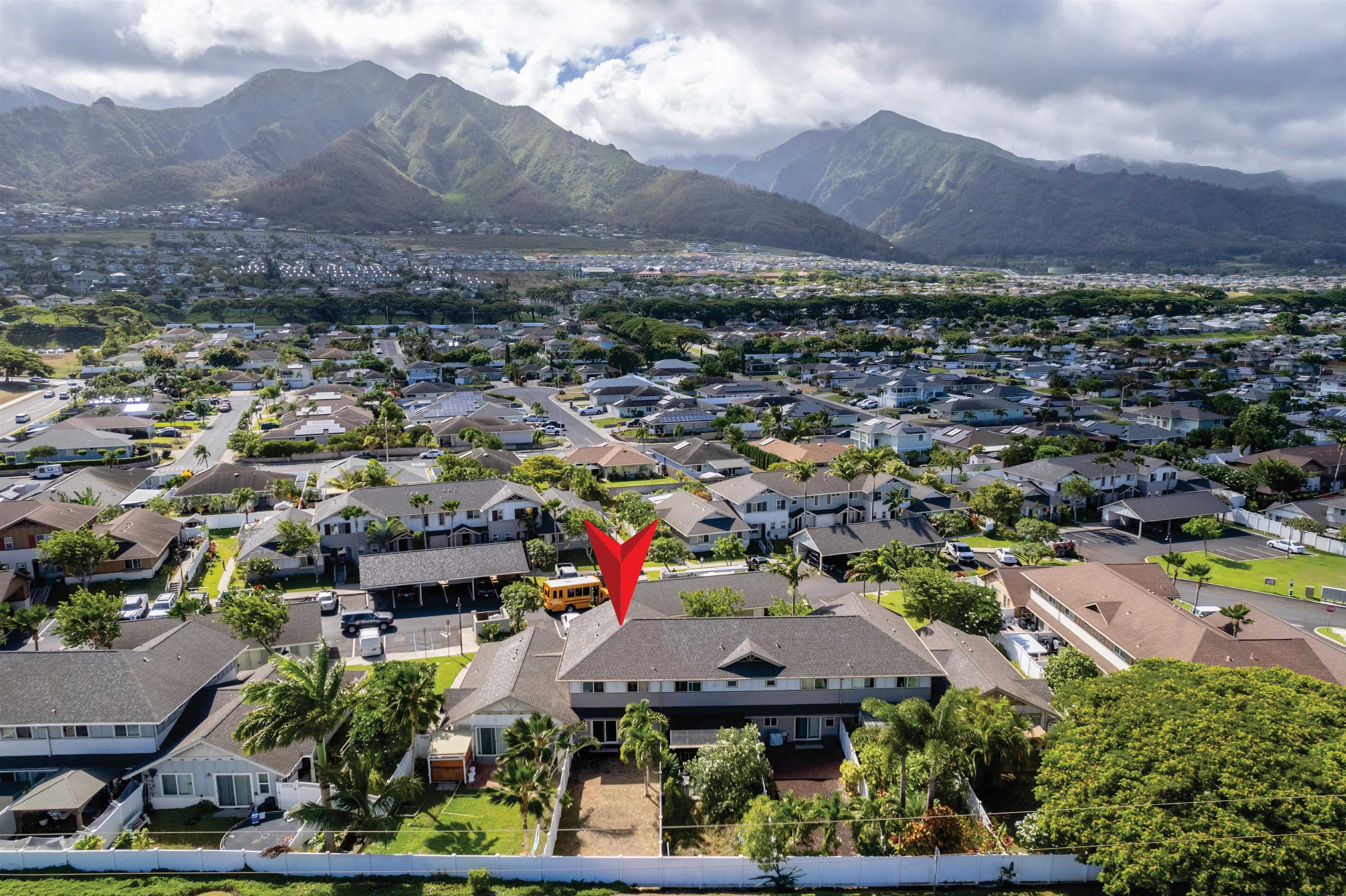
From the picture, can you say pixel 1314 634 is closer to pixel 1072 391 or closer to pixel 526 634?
pixel 526 634

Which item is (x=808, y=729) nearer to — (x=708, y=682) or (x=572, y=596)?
(x=708, y=682)

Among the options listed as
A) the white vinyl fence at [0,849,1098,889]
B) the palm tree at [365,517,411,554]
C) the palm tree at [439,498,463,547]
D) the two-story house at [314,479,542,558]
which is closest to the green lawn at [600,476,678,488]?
the two-story house at [314,479,542,558]

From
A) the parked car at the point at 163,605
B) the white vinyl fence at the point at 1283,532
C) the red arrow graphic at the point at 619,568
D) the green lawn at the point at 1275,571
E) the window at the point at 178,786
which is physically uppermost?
the red arrow graphic at the point at 619,568

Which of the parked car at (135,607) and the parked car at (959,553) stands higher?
the parked car at (135,607)

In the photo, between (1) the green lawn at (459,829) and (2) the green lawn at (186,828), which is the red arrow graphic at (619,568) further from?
(2) the green lawn at (186,828)

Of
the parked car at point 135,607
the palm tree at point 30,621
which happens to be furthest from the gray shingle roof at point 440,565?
the palm tree at point 30,621

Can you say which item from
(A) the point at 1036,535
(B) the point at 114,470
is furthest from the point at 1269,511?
(B) the point at 114,470

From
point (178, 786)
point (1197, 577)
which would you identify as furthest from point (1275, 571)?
point (178, 786)
